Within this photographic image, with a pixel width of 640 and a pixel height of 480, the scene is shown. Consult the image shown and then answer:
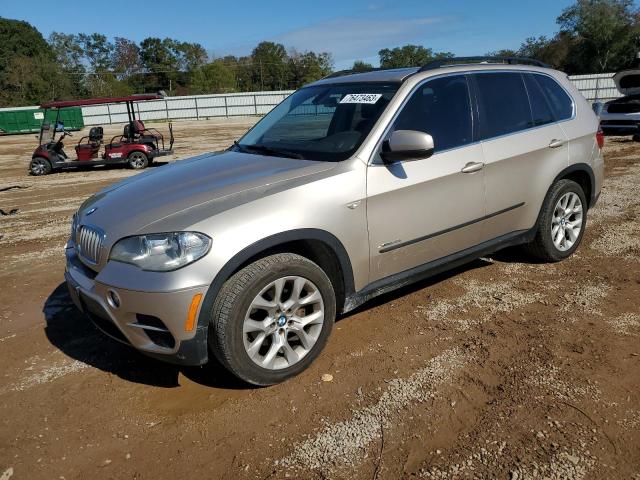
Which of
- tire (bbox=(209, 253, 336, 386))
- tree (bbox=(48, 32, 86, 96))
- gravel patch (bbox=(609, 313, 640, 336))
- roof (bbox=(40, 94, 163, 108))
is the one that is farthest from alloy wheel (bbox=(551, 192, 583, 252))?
tree (bbox=(48, 32, 86, 96))

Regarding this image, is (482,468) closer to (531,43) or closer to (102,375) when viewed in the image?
(102,375)

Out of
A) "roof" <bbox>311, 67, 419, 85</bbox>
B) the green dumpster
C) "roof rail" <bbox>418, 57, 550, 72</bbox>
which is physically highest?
the green dumpster

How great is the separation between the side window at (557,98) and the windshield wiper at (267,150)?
252 cm

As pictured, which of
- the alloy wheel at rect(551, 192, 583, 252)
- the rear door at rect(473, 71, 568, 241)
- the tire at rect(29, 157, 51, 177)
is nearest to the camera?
the rear door at rect(473, 71, 568, 241)

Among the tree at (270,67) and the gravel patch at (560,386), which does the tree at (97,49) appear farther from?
the gravel patch at (560,386)

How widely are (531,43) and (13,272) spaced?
8674 centimetres

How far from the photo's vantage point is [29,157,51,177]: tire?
13.9m

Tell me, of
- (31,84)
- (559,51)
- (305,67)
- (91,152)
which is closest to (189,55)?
(305,67)

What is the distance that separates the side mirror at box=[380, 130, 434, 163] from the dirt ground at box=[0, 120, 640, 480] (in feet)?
4.24

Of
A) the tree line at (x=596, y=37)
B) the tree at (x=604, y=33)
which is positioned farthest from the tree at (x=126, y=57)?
the tree at (x=604, y=33)

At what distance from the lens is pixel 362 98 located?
3.80 m

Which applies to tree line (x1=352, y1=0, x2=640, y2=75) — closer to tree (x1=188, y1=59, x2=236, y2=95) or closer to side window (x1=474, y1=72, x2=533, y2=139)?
tree (x1=188, y1=59, x2=236, y2=95)

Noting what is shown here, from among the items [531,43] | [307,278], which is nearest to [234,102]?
[307,278]

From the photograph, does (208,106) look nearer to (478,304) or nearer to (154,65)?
(478,304)
